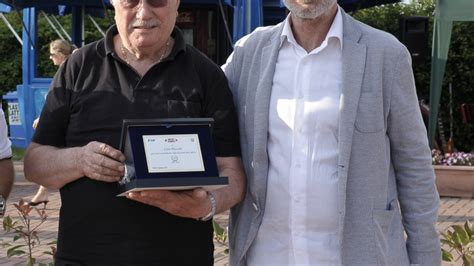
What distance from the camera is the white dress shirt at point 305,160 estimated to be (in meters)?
2.98

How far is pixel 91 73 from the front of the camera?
10.1ft

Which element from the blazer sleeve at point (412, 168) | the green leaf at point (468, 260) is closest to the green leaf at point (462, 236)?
the green leaf at point (468, 260)

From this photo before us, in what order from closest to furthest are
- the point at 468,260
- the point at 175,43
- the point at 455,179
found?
the point at 175,43, the point at 468,260, the point at 455,179

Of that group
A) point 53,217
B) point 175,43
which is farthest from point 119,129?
point 53,217

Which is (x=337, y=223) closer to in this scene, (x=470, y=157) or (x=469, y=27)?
(x=470, y=157)

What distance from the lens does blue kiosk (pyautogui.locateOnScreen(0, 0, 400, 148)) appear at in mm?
15055

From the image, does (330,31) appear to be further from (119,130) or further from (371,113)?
(119,130)

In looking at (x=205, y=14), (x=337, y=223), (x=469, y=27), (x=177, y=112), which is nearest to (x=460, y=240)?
(x=337, y=223)

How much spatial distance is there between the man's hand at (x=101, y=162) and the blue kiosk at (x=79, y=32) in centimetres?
1189

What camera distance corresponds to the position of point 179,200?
281 centimetres

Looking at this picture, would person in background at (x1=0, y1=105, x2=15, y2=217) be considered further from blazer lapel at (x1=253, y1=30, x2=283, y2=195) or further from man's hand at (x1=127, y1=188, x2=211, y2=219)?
blazer lapel at (x1=253, y1=30, x2=283, y2=195)

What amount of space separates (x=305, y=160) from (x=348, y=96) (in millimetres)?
252

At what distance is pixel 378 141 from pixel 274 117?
1.16ft

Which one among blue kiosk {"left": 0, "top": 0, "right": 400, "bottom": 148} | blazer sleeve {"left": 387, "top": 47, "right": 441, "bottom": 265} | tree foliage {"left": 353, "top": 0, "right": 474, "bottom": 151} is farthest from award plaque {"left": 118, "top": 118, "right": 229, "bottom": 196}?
tree foliage {"left": 353, "top": 0, "right": 474, "bottom": 151}
